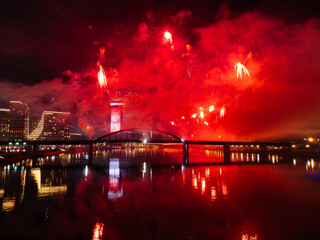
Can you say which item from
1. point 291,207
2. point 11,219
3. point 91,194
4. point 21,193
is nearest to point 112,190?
point 91,194

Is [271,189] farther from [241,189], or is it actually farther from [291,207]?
[291,207]

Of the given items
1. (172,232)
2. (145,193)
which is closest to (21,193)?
(145,193)

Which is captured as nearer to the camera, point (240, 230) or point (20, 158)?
point (240, 230)

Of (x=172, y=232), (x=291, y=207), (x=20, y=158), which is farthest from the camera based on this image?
(x=20, y=158)

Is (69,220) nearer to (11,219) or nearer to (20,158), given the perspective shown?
(11,219)

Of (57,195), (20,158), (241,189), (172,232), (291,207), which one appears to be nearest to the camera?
(172,232)

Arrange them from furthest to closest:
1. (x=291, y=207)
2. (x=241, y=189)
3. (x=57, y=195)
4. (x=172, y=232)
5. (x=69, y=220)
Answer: (x=241, y=189)
(x=57, y=195)
(x=291, y=207)
(x=69, y=220)
(x=172, y=232)

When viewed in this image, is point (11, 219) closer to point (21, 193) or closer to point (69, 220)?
point (69, 220)

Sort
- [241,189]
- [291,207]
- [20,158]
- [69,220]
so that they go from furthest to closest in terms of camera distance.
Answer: [20,158] < [241,189] < [291,207] < [69,220]

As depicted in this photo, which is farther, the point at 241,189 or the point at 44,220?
the point at 241,189
